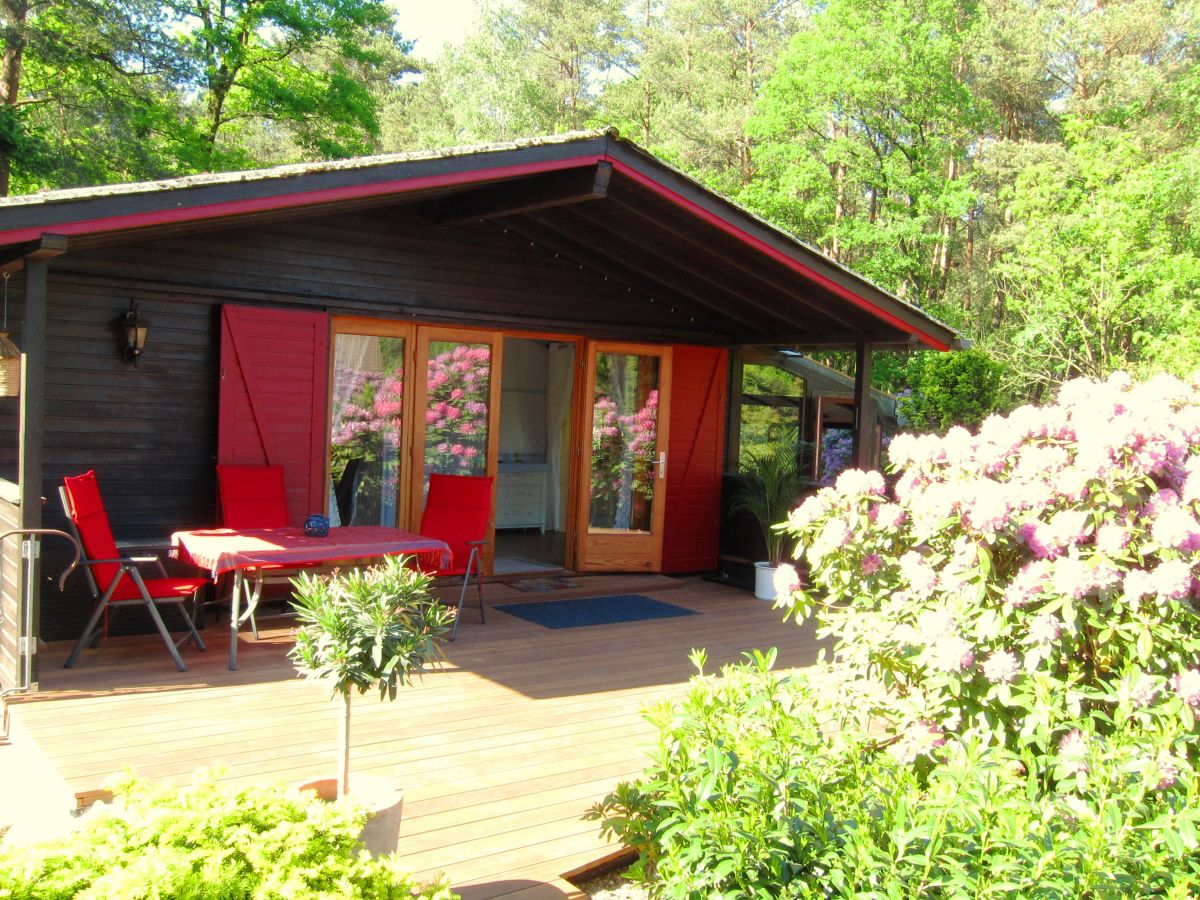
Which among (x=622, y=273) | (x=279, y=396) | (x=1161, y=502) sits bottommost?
(x=1161, y=502)

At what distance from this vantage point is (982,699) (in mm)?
3340

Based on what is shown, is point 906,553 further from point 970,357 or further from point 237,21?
point 237,21

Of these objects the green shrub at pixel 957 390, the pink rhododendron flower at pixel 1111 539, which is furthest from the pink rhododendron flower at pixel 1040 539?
the green shrub at pixel 957 390

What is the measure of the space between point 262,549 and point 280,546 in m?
0.14

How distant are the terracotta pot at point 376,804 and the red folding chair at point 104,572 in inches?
105

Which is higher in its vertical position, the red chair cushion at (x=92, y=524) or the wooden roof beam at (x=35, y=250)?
the wooden roof beam at (x=35, y=250)

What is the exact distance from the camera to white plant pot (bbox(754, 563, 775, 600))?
8461mm

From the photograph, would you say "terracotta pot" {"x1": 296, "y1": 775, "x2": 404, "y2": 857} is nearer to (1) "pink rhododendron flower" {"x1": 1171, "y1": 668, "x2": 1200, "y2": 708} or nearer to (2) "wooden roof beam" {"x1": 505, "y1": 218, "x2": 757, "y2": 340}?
(1) "pink rhododendron flower" {"x1": 1171, "y1": 668, "x2": 1200, "y2": 708}

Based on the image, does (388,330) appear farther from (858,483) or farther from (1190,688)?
(1190,688)

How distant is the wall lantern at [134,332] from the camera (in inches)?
252

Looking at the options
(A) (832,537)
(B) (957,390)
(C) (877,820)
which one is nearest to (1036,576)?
(A) (832,537)

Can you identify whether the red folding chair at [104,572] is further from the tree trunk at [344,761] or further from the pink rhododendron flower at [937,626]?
the pink rhododendron flower at [937,626]

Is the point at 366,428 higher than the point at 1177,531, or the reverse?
the point at 366,428

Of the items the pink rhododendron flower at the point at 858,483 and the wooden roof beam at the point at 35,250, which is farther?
the wooden roof beam at the point at 35,250
